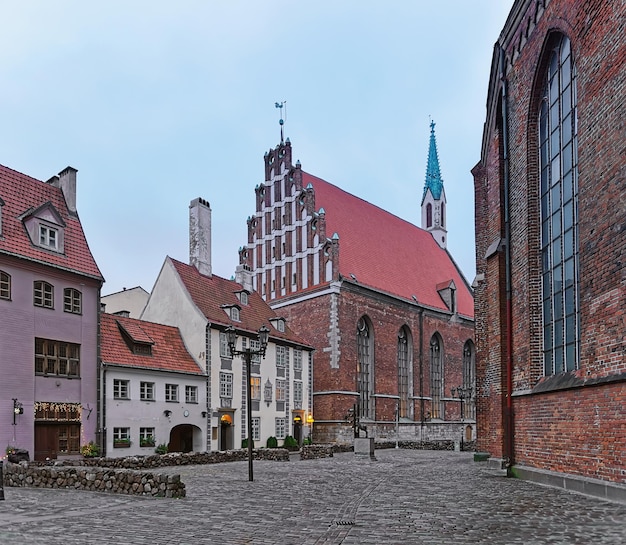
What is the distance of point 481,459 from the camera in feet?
76.3

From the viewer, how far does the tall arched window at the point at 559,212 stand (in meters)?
14.9

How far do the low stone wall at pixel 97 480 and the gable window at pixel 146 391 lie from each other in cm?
1281

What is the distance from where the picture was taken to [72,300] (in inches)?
1060

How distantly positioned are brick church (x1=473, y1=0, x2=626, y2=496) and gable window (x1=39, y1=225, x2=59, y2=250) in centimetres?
1676

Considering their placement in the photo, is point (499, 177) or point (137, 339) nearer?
point (499, 177)

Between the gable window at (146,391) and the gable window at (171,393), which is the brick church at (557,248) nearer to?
the gable window at (146,391)

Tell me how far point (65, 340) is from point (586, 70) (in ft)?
68.3

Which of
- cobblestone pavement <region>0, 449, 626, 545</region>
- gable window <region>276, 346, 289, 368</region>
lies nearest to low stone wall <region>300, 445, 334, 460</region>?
gable window <region>276, 346, 289, 368</region>

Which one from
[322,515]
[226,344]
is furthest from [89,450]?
[322,515]

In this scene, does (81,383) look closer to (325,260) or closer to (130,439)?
(130,439)

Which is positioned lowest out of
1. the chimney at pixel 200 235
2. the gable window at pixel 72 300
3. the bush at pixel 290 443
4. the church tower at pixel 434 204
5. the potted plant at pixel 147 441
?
the bush at pixel 290 443

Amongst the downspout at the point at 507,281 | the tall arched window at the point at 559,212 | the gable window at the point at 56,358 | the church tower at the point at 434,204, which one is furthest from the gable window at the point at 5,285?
the church tower at the point at 434,204

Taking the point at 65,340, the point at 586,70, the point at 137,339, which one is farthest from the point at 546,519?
the point at 137,339

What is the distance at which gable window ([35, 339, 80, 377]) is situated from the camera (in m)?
25.2
